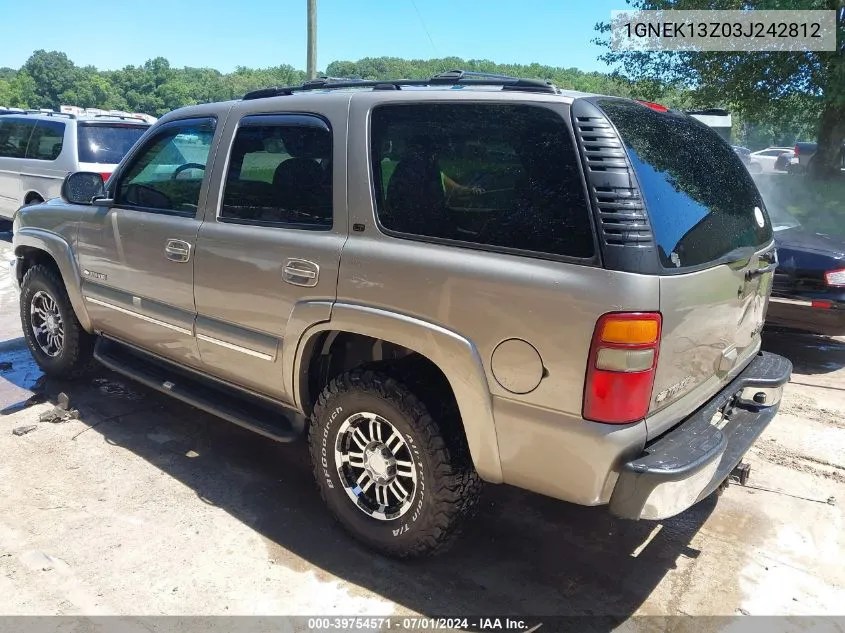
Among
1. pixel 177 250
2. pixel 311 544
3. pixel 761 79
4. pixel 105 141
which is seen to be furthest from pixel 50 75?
pixel 311 544

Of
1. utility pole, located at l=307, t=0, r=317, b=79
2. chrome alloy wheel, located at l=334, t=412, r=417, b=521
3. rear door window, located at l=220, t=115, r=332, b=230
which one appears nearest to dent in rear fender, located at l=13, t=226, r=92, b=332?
rear door window, located at l=220, t=115, r=332, b=230

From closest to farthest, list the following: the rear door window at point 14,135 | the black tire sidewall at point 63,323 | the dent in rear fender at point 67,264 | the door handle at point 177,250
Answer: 1. the door handle at point 177,250
2. the dent in rear fender at point 67,264
3. the black tire sidewall at point 63,323
4. the rear door window at point 14,135

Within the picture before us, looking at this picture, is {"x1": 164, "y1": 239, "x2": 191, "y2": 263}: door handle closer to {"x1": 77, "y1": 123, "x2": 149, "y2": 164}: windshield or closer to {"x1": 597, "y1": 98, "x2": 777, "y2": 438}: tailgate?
{"x1": 597, "y1": 98, "x2": 777, "y2": 438}: tailgate

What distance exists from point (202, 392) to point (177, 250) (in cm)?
79

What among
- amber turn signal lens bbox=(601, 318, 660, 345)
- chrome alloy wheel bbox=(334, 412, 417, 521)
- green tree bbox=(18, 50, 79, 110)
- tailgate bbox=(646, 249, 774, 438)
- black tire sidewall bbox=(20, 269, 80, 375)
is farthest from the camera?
green tree bbox=(18, 50, 79, 110)

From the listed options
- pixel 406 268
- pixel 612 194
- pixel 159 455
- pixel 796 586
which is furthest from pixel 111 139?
pixel 796 586

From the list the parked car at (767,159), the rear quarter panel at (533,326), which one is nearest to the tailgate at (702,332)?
the rear quarter panel at (533,326)

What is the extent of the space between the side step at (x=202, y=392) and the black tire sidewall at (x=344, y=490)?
10.3 inches

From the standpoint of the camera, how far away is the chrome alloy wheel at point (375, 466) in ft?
9.60

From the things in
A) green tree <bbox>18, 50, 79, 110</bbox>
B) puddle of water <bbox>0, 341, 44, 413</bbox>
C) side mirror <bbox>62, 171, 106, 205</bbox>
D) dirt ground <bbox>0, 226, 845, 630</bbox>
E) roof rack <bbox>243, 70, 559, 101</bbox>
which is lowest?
puddle of water <bbox>0, 341, 44, 413</bbox>

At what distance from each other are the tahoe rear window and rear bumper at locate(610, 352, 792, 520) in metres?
0.65

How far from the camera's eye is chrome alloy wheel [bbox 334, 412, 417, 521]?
115 inches

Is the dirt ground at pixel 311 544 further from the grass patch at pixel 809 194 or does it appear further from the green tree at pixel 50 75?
the green tree at pixel 50 75

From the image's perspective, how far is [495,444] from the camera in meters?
2.56
